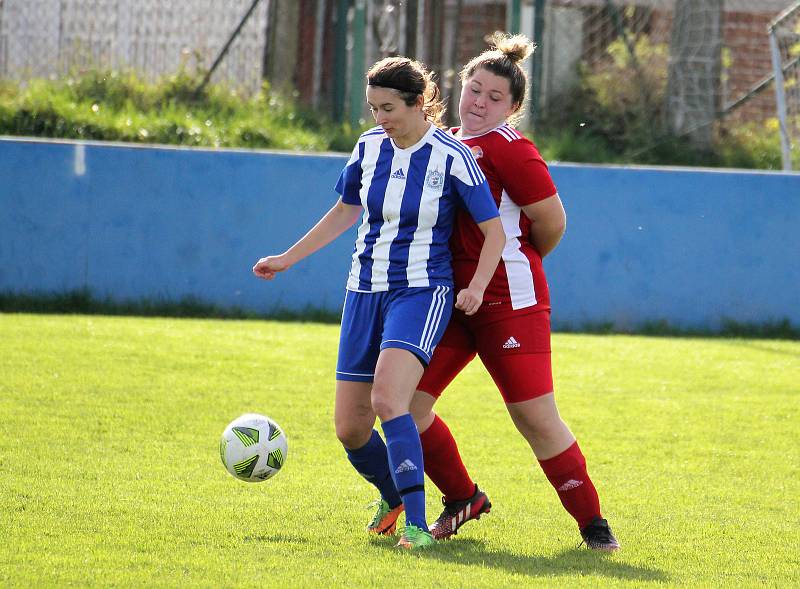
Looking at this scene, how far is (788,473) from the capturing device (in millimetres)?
6418

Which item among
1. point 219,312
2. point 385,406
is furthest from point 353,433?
point 219,312

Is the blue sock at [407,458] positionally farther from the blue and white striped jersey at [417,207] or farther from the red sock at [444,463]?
the blue and white striped jersey at [417,207]

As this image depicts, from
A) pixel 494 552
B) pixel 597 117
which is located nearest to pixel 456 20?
pixel 597 117

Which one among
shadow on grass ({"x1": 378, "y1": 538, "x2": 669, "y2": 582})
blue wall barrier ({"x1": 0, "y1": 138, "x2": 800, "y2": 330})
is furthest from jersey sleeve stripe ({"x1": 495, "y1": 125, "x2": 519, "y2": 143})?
blue wall barrier ({"x1": 0, "y1": 138, "x2": 800, "y2": 330})

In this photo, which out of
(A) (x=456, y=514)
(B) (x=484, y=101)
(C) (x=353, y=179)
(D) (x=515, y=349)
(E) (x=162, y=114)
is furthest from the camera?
(E) (x=162, y=114)

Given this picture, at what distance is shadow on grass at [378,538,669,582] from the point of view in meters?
4.26

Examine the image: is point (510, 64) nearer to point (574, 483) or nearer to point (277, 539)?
point (574, 483)

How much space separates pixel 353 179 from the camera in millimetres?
4836

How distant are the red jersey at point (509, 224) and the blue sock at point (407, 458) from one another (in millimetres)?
565

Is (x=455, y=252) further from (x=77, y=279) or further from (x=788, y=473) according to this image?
(x=77, y=279)

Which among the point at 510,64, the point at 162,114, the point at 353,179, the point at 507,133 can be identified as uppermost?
the point at 162,114

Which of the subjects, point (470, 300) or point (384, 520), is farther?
point (384, 520)

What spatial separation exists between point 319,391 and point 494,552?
3874mm

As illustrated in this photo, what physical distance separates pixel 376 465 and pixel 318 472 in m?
1.25
